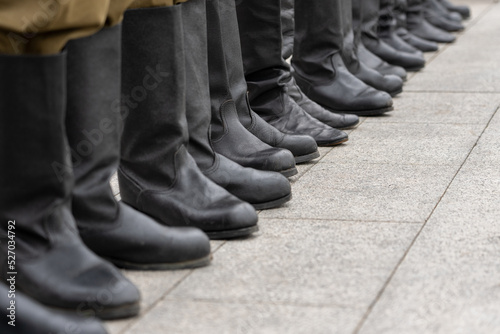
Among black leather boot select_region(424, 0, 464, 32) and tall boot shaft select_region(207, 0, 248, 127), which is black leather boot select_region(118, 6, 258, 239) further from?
black leather boot select_region(424, 0, 464, 32)

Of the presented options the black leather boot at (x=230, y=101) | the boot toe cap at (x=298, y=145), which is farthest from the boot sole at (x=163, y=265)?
the boot toe cap at (x=298, y=145)

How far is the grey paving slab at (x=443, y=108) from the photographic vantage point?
437 cm

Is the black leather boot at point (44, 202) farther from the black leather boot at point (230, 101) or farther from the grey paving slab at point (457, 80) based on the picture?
the grey paving slab at point (457, 80)

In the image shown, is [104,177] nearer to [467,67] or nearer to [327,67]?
[327,67]

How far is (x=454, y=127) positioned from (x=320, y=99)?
0.60m

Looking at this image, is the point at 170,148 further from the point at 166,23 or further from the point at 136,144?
the point at 166,23

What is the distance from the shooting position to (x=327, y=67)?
451 cm

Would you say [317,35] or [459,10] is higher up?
[317,35]

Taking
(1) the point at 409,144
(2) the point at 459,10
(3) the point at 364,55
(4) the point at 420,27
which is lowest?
(2) the point at 459,10

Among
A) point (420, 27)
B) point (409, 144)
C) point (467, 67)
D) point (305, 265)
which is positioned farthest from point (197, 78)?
point (420, 27)

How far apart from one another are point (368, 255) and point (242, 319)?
53 centimetres

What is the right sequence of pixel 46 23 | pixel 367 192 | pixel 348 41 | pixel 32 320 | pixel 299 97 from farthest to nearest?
1. pixel 348 41
2. pixel 299 97
3. pixel 367 192
4. pixel 46 23
5. pixel 32 320

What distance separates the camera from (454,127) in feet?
13.8

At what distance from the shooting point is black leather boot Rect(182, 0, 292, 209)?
2.98 m
